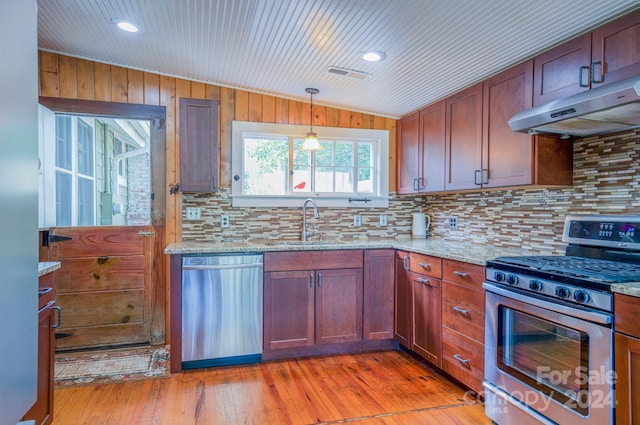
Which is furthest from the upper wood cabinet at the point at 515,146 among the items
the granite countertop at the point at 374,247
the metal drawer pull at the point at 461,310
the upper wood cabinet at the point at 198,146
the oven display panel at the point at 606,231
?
the upper wood cabinet at the point at 198,146

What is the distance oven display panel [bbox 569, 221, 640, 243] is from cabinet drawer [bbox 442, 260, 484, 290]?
1.99 feet

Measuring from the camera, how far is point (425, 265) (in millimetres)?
2629

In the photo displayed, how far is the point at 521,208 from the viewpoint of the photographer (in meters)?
2.64

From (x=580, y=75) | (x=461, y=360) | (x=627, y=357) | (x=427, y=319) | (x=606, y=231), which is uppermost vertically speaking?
(x=580, y=75)

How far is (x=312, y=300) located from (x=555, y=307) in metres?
1.67

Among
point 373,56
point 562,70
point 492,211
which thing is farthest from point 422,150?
point 562,70

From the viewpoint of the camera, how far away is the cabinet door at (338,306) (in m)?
2.87

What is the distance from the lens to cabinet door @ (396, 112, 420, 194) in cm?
338

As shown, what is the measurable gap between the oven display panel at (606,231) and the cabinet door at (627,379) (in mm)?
704

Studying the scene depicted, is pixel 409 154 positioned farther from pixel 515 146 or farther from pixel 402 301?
pixel 402 301

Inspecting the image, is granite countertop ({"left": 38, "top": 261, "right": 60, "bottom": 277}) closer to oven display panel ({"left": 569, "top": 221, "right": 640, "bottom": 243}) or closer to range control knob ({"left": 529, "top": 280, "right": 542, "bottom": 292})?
range control knob ({"left": 529, "top": 280, "right": 542, "bottom": 292})

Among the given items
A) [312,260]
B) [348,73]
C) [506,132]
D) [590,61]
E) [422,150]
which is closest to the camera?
[590,61]

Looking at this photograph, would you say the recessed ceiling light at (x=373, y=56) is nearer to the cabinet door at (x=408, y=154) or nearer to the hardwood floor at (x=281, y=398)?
the cabinet door at (x=408, y=154)

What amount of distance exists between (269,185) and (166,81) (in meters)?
1.27
